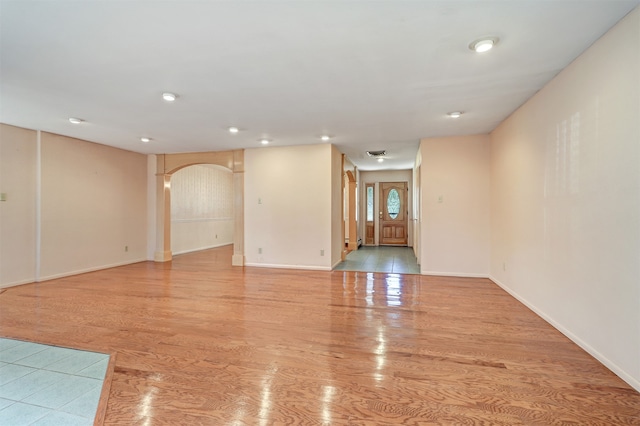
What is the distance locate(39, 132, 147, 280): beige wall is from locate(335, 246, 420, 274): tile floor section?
4737mm

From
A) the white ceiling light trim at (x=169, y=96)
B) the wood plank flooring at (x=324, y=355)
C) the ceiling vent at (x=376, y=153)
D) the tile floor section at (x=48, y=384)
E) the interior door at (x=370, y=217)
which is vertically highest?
the ceiling vent at (x=376, y=153)

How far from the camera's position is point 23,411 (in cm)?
181

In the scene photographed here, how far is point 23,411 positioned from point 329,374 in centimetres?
185

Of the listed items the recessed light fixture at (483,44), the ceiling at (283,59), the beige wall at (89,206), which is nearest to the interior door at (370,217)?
the ceiling at (283,59)

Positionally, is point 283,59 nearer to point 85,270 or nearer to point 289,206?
point 289,206

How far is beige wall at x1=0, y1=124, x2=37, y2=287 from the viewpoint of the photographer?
4.66 metres

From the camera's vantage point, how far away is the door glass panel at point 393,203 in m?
10.2

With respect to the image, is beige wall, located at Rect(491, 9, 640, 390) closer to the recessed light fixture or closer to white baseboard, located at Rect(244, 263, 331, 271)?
the recessed light fixture

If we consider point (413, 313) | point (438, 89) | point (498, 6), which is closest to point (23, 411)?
point (413, 313)

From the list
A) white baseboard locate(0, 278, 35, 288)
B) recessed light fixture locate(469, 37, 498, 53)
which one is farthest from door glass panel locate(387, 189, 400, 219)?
white baseboard locate(0, 278, 35, 288)

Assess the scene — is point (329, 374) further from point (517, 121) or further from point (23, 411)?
point (517, 121)

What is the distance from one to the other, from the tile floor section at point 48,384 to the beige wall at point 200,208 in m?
5.92

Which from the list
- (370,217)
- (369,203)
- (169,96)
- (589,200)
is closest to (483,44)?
(589,200)

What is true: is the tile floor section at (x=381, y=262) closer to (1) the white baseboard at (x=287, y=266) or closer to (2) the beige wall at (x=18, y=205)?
(1) the white baseboard at (x=287, y=266)
